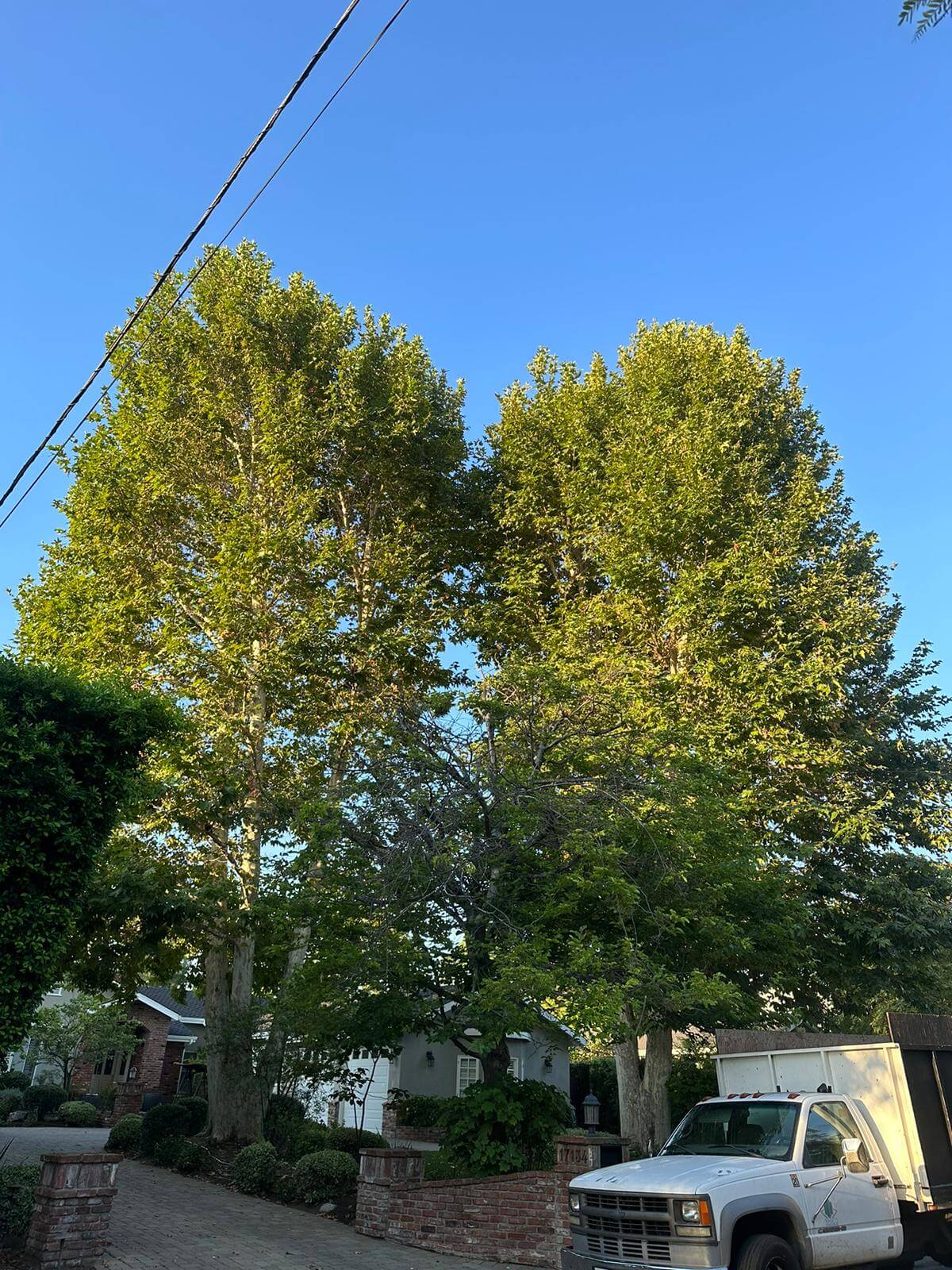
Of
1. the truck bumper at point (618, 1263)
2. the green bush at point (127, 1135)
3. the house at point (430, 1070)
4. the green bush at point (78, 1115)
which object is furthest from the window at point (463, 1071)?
the truck bumper at point (618, 1263)

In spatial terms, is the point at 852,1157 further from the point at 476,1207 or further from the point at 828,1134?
the point at 476,1207

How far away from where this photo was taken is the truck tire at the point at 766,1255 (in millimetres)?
6043

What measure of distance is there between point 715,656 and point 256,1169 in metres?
11.8

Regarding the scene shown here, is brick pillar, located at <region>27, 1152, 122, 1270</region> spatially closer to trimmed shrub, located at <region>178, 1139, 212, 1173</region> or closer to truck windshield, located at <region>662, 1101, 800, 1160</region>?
truck windshield, located at <region>662, 1101, 800, 1160</region>

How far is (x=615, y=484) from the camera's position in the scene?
58.6 ft

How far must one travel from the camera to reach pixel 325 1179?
1226 cm

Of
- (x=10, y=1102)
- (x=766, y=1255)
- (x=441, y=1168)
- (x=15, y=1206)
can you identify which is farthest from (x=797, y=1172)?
(x=10, y=1102)

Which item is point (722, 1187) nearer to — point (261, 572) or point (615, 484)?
point (261, 572)

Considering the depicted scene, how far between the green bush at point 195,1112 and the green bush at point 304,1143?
8.16 ft

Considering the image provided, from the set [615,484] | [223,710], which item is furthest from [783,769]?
[223,710]

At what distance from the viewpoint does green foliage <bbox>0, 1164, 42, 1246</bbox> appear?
7949mm

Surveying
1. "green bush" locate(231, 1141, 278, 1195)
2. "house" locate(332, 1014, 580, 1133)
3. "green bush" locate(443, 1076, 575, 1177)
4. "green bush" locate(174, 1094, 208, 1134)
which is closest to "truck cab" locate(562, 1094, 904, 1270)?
"green bush" locate(443, 1076, 575, 1177)

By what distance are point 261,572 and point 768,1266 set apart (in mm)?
12906

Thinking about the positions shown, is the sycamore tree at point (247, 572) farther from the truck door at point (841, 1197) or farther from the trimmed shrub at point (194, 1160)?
the truck door at point (841, 1197)
